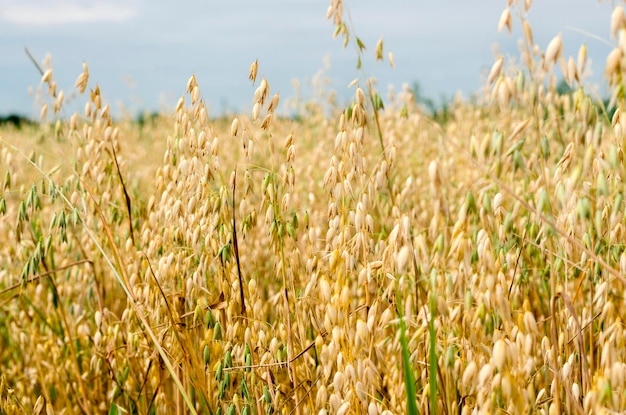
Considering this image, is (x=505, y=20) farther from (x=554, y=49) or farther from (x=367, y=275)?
(x=367, y=275)

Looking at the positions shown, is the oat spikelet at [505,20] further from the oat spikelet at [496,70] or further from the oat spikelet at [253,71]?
the oat spikelet at [253,71]

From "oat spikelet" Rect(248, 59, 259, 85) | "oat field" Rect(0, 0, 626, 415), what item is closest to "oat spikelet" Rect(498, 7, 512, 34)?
"oat field" Rect(0, 0, 626, 415)

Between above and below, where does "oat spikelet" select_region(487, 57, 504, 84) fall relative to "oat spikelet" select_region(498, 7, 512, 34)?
below

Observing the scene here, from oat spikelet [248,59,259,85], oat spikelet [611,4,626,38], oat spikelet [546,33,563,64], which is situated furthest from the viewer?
oat spikelet [248,59,259,85]

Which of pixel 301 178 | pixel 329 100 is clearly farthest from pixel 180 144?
pixel 329 100

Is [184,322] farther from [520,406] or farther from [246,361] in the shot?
[520,406]

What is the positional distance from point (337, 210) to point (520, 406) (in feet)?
2.42

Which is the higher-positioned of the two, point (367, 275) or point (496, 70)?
point (496, 70)

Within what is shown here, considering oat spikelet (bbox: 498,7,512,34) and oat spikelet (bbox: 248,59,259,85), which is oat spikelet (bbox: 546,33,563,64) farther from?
oat spikelet (bbox: 248,59,259,85)

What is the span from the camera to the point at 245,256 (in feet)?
8.54

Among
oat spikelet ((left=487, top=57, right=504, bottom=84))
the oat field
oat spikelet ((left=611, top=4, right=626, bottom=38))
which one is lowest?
the oat field

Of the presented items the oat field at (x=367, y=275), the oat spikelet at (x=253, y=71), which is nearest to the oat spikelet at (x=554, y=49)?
the oat field at (x=367, y=275)

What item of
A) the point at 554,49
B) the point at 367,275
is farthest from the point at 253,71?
the point at 554,49

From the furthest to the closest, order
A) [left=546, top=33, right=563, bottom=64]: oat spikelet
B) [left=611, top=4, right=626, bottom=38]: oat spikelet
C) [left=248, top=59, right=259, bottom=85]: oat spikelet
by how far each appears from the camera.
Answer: [left=248, top=59, right=259, bottom=85]: oat spikelet
[left=546, top=33, right=563, bottom=64]: oat spikelet
[left=611, top=4, right=626, bottom=38]: oat spikelet
